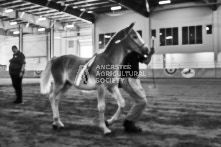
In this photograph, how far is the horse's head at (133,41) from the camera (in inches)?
189

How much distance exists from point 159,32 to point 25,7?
55.5ft

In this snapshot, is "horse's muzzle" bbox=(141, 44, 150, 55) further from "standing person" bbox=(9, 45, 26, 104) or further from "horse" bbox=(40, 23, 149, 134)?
"standing person" bbox=(9, 45, 26, 104)

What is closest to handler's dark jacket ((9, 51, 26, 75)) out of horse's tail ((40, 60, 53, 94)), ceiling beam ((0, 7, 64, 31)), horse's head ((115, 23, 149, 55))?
horse's tail ((40, 60, 53, 94))

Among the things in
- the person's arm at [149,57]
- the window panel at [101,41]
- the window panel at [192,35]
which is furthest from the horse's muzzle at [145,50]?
the window panel at [101,41]

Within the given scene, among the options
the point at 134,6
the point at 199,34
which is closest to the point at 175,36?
the point at 199,34

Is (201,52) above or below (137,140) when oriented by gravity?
above

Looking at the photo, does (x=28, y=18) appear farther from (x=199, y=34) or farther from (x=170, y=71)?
(x=199, y=34)

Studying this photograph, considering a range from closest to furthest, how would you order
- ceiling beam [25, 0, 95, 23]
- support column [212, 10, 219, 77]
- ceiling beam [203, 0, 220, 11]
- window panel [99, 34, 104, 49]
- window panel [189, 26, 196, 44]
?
ceiling beam [25, 0, 95, 23] < ceiling beam [203, 0, 220, 11] < support column [212, 10, 219, 77] < window panel [189, 26, 196, 44] < window panel [99, 34, 104, 49]

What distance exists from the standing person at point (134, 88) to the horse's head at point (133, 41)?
21 centimetres

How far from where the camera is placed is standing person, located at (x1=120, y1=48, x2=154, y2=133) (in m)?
4.97

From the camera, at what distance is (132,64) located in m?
5.09

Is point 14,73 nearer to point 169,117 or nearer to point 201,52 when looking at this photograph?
point 169,117

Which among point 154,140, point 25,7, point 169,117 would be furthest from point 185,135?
point 25,7

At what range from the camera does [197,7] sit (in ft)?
102
